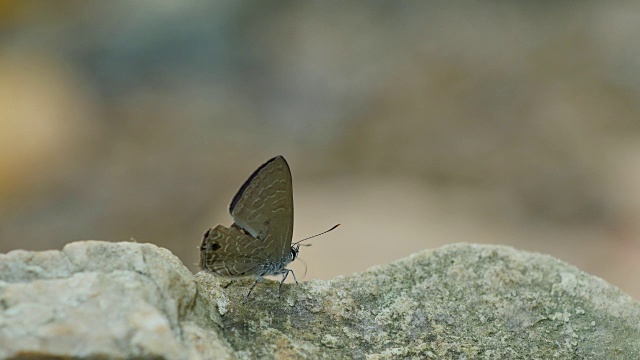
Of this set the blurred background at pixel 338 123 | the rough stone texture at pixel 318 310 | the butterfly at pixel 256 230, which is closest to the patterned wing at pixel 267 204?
the butterfly at pixel 256 230

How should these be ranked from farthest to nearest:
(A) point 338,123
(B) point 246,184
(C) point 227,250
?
(A) point 338,123 → (C) point 227,250 → (B) point 246,184

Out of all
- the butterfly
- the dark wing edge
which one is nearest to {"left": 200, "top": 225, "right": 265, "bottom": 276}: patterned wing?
the butterfly

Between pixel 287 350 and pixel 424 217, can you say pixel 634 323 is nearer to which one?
pixel 287 350

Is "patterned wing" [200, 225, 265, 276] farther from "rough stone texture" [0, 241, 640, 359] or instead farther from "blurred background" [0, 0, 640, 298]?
"blurred background" [0, 0, 640, 298]

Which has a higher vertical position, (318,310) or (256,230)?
(256,230)

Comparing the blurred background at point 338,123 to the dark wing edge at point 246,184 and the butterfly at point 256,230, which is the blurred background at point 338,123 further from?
the dark wing edge at point 246,184

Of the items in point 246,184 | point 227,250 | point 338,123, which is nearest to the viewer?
point 246,184

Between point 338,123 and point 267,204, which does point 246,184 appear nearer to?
point 267,204

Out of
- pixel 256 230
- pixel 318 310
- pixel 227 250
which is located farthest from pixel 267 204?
pixel 318 310
